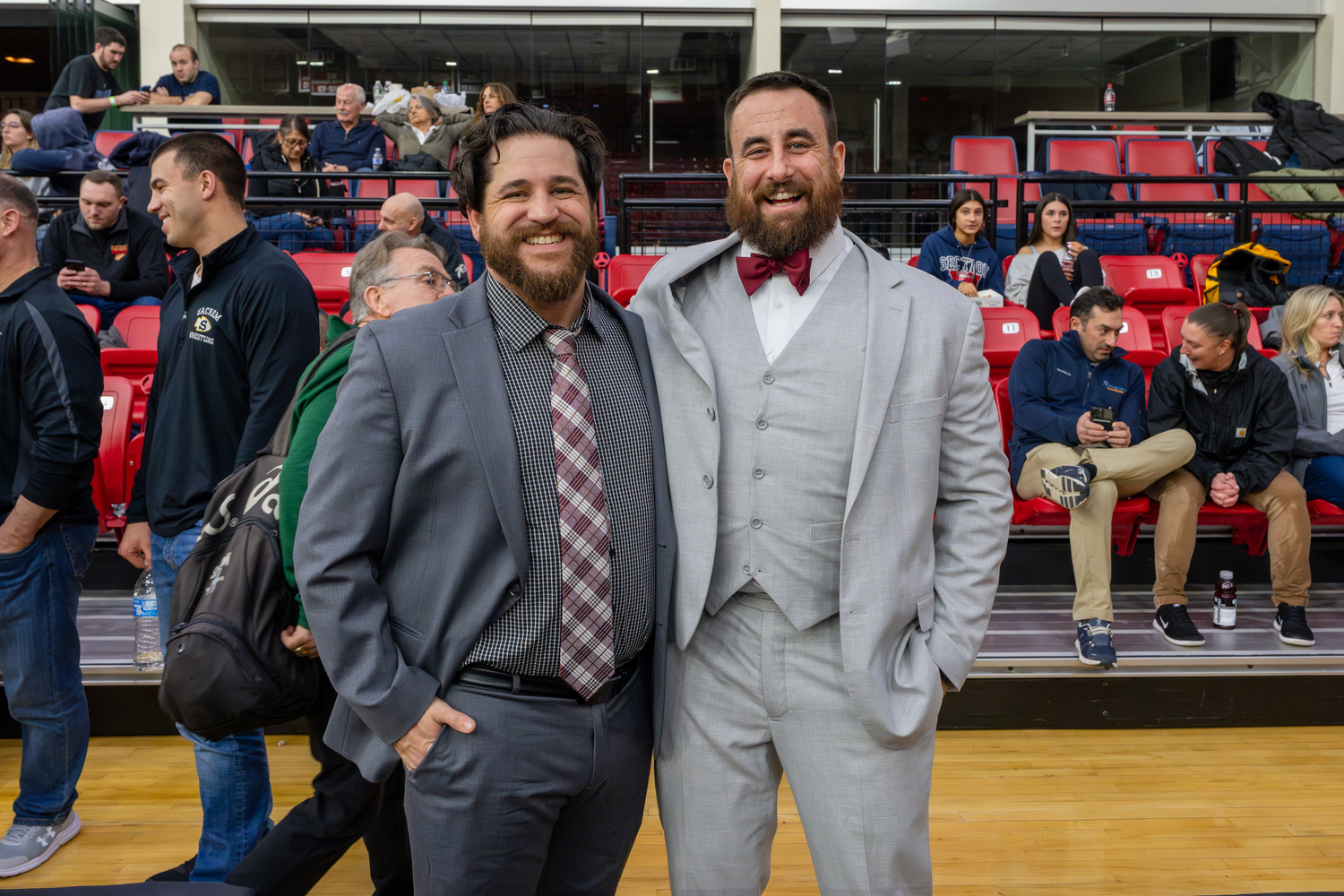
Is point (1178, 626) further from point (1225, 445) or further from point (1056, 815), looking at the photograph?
point (1056, 815)

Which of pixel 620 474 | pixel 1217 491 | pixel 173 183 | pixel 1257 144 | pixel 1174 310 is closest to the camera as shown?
pixel 620 474

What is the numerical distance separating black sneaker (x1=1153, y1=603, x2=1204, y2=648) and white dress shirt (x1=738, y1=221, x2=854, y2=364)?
261cm

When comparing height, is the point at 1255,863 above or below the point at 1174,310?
below

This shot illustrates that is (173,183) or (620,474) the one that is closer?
(620,474)

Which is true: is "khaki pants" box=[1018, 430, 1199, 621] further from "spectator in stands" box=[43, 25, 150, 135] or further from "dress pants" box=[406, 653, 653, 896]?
"spectator in stands" box=[43, 25, 150, 135]

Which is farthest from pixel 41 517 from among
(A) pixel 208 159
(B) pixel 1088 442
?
(B) pixel 1088 442

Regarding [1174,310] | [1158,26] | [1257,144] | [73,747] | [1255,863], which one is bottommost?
[1255,863]

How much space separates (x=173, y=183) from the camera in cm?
236

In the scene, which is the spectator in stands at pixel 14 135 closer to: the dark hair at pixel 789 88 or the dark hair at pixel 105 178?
the dark hair at pixel 105 178

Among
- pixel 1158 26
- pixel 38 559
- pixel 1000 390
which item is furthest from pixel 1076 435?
pixel 1158 26

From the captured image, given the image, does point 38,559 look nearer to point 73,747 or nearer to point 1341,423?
point 73,747

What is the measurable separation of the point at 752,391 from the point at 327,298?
4.16 metres

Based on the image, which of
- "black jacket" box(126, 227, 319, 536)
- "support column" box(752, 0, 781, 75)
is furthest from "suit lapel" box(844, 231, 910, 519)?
"support column" box(752, 0, 781, 75)

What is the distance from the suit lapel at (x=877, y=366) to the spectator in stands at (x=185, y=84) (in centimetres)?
880
